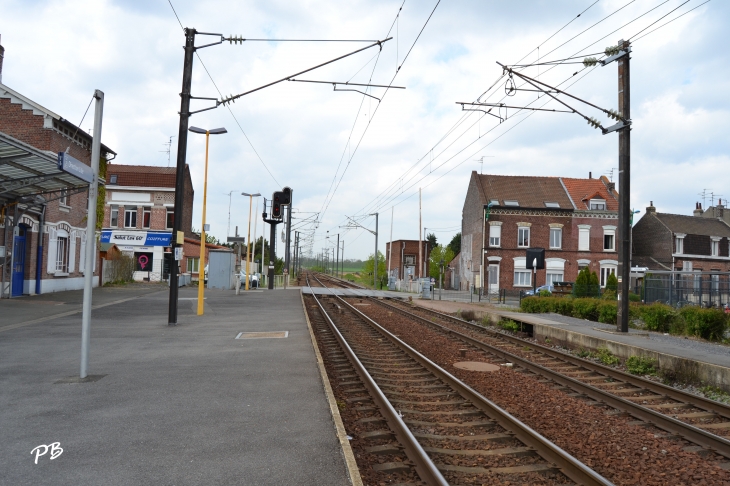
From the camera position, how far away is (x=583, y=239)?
49406 millimetres

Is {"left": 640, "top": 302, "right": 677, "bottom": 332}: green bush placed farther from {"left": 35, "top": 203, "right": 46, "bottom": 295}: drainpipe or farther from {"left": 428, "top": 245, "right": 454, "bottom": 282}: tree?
{"left": 428, "top": 245, "right": 454, "bottom": 282}: tree

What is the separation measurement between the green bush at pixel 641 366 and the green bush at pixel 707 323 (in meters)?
5.09

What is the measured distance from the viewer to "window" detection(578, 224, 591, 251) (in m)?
49.3

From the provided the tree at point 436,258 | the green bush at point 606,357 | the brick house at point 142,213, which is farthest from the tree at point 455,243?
the green bush at point 606,357

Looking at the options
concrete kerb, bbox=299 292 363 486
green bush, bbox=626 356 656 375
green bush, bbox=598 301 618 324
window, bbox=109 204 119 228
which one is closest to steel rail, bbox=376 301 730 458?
green bush, bbox=626 356 656 375

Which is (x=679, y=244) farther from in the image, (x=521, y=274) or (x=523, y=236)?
(x=521, y=274)

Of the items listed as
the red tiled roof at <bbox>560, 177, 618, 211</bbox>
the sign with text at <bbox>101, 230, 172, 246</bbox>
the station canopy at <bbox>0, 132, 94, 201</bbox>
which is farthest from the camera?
the red tiled roof at <bbox>560, 177, 618, 211</bbox>

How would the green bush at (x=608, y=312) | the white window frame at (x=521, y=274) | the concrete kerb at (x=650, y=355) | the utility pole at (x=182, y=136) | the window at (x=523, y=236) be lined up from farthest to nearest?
the window at (x=523, y=236), the white window frame at (x=521, y=274), the green bush at (x=608, y=312), the utility pole at (x=182, y=136), the concrete kerb at (x=650, y=355)

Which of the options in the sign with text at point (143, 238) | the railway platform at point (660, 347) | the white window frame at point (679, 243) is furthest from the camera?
the white window frame at point (679, 243)

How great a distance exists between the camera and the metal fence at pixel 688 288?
19703 mm

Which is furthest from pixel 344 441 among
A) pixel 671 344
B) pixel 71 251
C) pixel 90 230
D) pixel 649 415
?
pixel 71 251

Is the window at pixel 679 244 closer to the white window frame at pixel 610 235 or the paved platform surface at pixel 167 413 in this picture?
the white window frame at pixel 610 235
